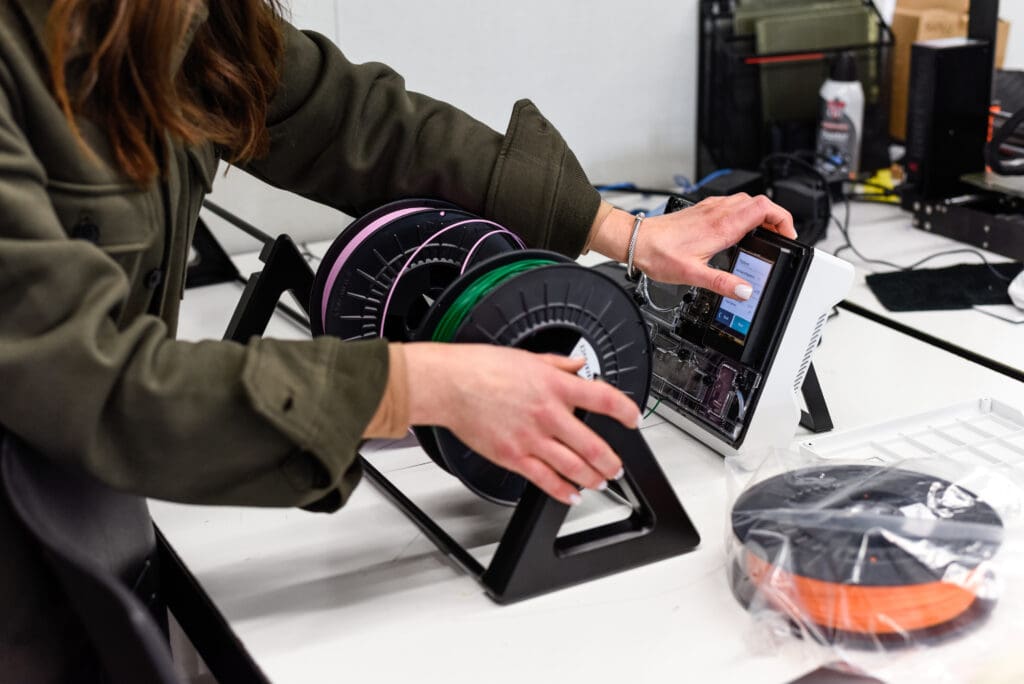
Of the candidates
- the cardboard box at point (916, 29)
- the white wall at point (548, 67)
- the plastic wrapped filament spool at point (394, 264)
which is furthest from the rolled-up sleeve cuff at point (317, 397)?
the cardboard box at point (916, 29)

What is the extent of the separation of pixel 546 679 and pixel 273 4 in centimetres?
74

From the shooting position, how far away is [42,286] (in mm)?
759

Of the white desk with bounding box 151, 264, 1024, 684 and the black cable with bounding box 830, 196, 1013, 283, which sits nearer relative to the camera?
the white desk with bounding box 151, 264, 1024, 684

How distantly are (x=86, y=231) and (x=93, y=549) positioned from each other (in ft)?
0.81

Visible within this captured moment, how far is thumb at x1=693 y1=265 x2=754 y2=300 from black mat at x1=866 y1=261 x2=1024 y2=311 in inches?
20.1

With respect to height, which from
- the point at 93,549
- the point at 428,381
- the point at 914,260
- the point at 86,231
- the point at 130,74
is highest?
the point at 130,74

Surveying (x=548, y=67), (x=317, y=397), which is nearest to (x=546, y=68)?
(x=548, y=67)

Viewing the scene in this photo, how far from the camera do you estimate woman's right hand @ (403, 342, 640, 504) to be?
833mm

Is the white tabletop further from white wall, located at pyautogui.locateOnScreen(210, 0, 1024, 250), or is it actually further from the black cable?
white wall, located at pyautogui.locateOnScreen(210, 0, 1024, 250)

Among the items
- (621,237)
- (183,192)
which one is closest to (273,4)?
(183,192)

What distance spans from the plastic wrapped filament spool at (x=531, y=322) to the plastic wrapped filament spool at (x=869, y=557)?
0.18m

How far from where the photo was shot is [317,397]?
810 millimetres

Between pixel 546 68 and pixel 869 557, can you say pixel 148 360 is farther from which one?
pixel 546 68

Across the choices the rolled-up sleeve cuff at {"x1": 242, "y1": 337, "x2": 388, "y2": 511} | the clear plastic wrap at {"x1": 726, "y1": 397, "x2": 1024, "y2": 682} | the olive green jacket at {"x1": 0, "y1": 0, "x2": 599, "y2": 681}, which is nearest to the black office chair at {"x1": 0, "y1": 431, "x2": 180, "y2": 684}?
the olive green jacket at {"x1": 0, "y1": 0, "x2": 599, "y2": 681}
